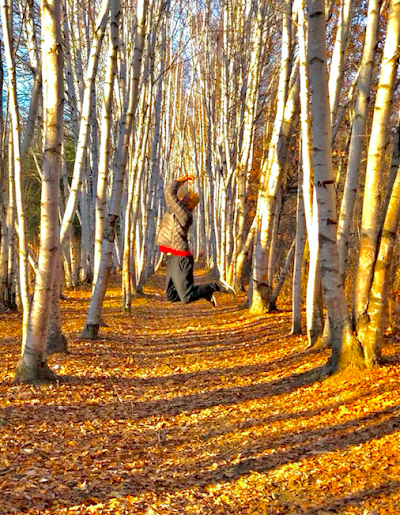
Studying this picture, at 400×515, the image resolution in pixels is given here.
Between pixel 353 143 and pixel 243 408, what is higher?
pixel 353 143

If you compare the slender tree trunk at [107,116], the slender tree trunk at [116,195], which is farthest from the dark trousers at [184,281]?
the slender tree trunk at [107,116]

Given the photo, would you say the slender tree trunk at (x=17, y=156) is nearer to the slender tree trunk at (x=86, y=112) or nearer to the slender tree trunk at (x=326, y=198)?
the slender tree trunk at (x=86, y=112)

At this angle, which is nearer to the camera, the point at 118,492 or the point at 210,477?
the point at 118,492

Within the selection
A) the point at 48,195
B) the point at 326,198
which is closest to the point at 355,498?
the point at 326,198

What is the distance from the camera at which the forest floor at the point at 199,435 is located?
403cm

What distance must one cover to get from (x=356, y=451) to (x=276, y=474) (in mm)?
667

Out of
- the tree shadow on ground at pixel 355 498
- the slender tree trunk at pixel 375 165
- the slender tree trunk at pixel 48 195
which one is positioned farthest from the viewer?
the slender tree trunk at pixel 375 165

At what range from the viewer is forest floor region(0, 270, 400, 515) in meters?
4.03

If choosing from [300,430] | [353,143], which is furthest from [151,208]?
[300,430]

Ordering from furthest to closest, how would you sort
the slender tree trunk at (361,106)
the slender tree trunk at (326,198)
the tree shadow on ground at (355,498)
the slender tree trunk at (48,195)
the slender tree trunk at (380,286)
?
1. the slender tree trunk at (361,106)
2. the slender tree trunk at (380,286)
3. the slender tree trunk at (48,195)
4. the slender tree trunk at (326,198)
5. the tree shadow on ground at (355,498)

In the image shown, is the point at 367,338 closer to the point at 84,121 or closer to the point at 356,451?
the point at 356,451

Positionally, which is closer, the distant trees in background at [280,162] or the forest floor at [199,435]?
the forest floor at [199,435]

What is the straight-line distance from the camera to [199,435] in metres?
5.40

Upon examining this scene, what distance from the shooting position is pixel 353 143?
6793 mm
